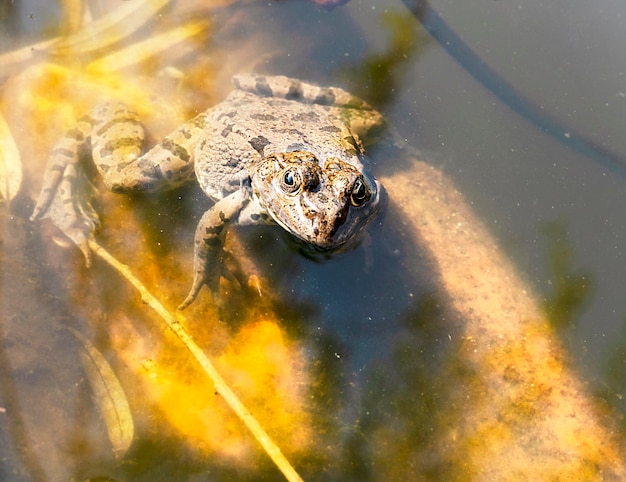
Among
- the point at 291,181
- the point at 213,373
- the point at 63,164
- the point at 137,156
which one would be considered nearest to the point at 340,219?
the point at 291,181

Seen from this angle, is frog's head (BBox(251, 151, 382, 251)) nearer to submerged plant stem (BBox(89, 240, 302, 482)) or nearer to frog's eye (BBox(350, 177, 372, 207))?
frog's eye (BBox(350, 177, 372, 207))

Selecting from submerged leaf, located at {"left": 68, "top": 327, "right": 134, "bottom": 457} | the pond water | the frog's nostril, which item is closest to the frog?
the frog's nostril

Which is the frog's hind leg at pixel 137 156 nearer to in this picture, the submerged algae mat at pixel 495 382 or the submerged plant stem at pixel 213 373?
the submerged plant stem at pixel 213 373

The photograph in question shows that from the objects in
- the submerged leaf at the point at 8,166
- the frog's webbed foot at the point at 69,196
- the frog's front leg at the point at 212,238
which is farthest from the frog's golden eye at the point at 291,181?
the submerged leaf at the point at 8,166

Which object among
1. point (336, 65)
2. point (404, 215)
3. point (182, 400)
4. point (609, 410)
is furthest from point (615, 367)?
point (336, 65)

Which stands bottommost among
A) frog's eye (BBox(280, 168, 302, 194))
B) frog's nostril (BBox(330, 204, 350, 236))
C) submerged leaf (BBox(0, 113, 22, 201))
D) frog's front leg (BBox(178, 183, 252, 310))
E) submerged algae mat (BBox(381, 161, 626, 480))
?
submerged algae mat (BBox(381, 161, 626, 480))
